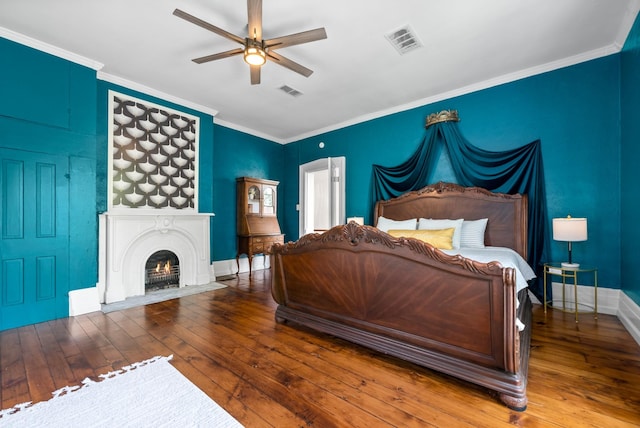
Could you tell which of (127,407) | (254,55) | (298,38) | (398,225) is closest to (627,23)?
(398,225)

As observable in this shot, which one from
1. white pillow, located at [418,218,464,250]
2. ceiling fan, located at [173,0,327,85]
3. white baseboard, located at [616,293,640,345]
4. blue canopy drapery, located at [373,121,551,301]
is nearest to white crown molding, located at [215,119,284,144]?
ceiling fan, located at [173,0,327,85]

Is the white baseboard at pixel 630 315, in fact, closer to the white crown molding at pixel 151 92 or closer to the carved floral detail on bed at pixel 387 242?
the carved floral detail on bed at pixel 387 242

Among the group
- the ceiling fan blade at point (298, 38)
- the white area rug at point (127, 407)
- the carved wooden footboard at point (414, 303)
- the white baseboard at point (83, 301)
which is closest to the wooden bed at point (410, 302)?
the carved wooden footboard at point (414, 303)

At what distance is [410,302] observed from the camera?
77.4 inches

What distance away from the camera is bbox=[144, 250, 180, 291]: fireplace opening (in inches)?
165

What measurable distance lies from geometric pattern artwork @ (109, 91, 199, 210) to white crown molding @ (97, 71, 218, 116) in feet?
0.51

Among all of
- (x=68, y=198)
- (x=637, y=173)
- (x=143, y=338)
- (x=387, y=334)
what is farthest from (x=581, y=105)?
(x=68, y=198)

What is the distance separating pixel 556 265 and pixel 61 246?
223 inches

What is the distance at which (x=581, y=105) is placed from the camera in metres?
3.31

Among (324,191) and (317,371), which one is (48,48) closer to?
(317,371)

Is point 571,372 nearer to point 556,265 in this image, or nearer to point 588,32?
point 556,265

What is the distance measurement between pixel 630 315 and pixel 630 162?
4.91 feet

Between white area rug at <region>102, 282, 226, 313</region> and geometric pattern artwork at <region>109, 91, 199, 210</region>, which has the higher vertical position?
geometric pattern artwork at <region>109, 91, 199, 210</region>

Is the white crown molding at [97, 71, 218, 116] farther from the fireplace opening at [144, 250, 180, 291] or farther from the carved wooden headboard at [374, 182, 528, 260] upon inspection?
the carved wooden headboard at [374, 182, 528, 260]
